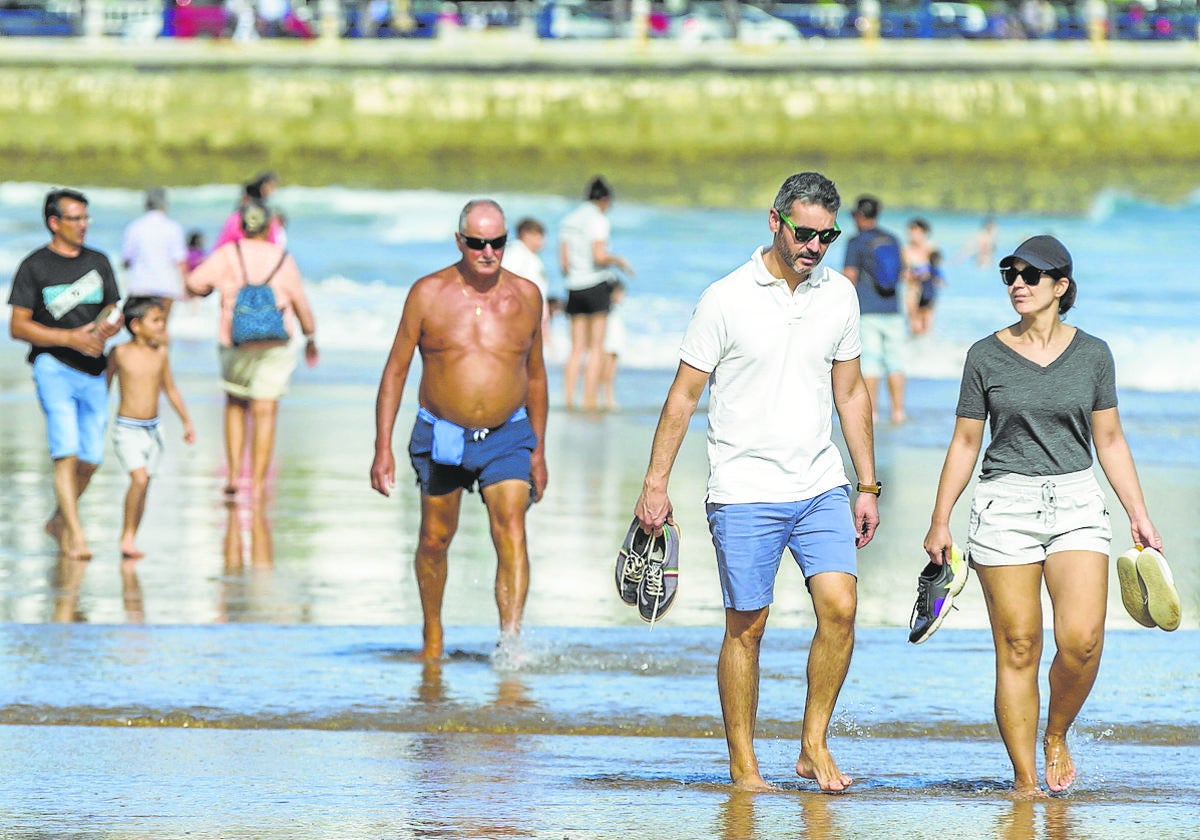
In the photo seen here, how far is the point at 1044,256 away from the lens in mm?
6090

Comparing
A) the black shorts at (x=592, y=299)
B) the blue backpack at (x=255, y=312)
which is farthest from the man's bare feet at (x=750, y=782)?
the black shorts at (x=592, y=299)

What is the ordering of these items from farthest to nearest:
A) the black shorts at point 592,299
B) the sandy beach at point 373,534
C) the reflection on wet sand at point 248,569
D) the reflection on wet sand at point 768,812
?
the black shorts at point 592,299
the sandy beach at point 373,534
the reflection on wet sand at point 248,569
the reflection on wet sand at point 768,812

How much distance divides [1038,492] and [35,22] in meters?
47.9

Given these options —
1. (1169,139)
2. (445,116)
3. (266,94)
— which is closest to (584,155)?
(445,116)

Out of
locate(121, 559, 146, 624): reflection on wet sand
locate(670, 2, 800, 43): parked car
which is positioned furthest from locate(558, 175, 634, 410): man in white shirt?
locate(670, 2, 800, 43): parked car

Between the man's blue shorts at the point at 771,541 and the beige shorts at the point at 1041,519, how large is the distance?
1.29 feet

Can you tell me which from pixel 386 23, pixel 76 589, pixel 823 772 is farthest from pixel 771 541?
pixel 386 23

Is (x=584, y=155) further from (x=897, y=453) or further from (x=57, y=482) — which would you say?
(x=57, y=482)

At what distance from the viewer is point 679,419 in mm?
6027

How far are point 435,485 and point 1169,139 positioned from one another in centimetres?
4327

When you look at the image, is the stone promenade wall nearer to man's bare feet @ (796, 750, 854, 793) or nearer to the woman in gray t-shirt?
the woman in gray t-shirt

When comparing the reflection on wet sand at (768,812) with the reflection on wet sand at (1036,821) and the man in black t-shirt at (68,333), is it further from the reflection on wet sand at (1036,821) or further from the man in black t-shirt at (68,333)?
the man in black t-shirt at (68,333)

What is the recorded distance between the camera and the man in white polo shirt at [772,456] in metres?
6.01

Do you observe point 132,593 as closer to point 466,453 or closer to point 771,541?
point 466,453
